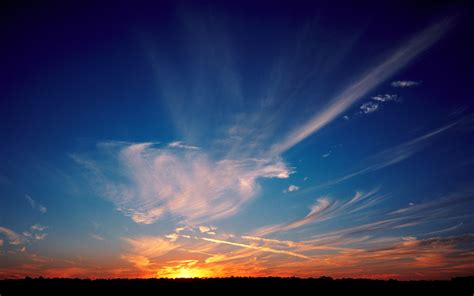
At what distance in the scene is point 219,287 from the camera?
2423cm

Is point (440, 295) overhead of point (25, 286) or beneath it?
beneath

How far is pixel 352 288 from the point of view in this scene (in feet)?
81.9

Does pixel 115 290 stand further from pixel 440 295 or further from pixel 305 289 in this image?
pixel 440 295

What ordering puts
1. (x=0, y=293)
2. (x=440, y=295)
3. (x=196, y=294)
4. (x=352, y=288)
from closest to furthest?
(x=0, y=293) → (x=196, y=294) → (x=440, y=295) → (x=352, y=288)

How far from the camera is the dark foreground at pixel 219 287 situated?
71.2ft

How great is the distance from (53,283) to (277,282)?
65.2 ft

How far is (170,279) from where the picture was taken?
89.9 feet

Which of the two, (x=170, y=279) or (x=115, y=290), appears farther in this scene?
(x=170, y=279)

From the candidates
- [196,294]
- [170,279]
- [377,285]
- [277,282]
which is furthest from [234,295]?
[377,285]

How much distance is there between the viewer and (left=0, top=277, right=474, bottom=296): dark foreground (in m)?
21.7

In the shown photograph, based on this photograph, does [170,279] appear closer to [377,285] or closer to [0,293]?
[0,293]

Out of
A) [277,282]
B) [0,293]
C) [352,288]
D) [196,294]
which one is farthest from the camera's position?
[277,282]

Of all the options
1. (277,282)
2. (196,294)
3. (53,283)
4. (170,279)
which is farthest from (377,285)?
(53,283)

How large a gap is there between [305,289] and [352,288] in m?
4.59
